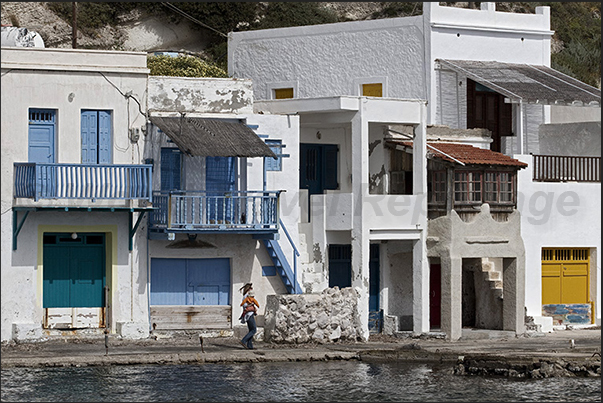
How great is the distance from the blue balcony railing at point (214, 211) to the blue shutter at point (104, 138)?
1459 mm

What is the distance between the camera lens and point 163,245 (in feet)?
106

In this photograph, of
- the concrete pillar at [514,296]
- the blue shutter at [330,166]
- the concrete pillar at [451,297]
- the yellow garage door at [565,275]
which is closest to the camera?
the concrete pillar at [451,297]

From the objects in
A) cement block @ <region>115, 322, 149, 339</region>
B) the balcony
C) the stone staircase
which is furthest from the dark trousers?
the stone staircase

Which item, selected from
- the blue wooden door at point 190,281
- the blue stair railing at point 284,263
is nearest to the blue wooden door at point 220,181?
the blue stair railing at point 284,263

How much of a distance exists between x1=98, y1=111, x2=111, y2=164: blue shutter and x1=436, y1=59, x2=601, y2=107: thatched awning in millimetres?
11122

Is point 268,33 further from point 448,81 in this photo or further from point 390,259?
point 390,259

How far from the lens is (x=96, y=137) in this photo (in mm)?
31531

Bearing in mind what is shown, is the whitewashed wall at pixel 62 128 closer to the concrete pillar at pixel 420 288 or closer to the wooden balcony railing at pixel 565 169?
the concrete pillar at pixel 420 288

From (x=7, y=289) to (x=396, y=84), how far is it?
44.8ft

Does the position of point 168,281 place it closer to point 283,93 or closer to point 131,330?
point 131,330

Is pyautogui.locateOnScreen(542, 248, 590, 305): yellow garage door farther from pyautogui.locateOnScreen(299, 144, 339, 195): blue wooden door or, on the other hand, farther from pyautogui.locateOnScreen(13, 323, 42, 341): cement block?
pyautogui.locateOnScreen(13, 323, 42, 341): cement block

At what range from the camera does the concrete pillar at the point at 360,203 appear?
109 feet

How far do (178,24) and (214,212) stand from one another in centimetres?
2617

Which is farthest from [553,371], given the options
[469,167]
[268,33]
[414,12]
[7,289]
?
[414,12]
